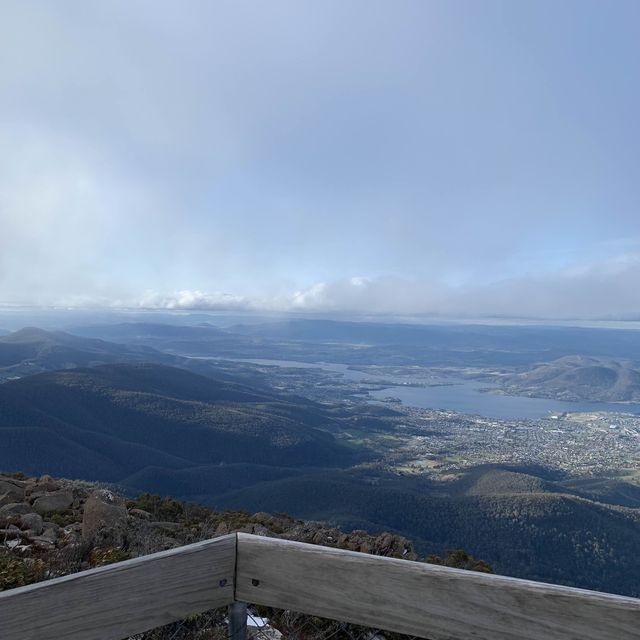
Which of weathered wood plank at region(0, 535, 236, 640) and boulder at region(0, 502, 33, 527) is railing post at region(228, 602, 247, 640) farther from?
boulder at region(0, 502, 33, 527)

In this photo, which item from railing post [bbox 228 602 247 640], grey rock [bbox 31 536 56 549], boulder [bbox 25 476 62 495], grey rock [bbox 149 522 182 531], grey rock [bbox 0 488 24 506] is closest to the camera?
railing post [bbox 228 602 247 640]

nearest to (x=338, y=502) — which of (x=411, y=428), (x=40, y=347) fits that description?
(x=411, y=428)

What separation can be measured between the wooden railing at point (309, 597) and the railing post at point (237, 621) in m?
0.02

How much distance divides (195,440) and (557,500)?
61.1m

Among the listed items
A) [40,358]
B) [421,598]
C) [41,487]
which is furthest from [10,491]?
[40,358]

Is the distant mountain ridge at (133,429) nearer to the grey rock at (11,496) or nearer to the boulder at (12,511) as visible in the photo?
the grey rock at (11,496)

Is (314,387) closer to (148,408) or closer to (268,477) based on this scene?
(148,408)

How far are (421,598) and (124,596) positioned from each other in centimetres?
91

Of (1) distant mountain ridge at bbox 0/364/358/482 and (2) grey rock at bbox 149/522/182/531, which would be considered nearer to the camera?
(2) grey rock at bbox 149/522/182/531

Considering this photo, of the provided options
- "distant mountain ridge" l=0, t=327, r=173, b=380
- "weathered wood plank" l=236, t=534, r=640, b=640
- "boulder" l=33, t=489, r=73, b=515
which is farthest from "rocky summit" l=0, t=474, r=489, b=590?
"distant mountain ridge" l=0, t=327, r=173, b=380

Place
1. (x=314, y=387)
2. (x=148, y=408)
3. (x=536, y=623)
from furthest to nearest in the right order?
(x=314, y=387), (x=148, y=408), (x=536, y=623)

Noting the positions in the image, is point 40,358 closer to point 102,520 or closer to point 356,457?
point 356,457

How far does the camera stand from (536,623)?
4.50 ft

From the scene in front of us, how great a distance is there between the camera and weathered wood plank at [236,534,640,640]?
4.45ft
